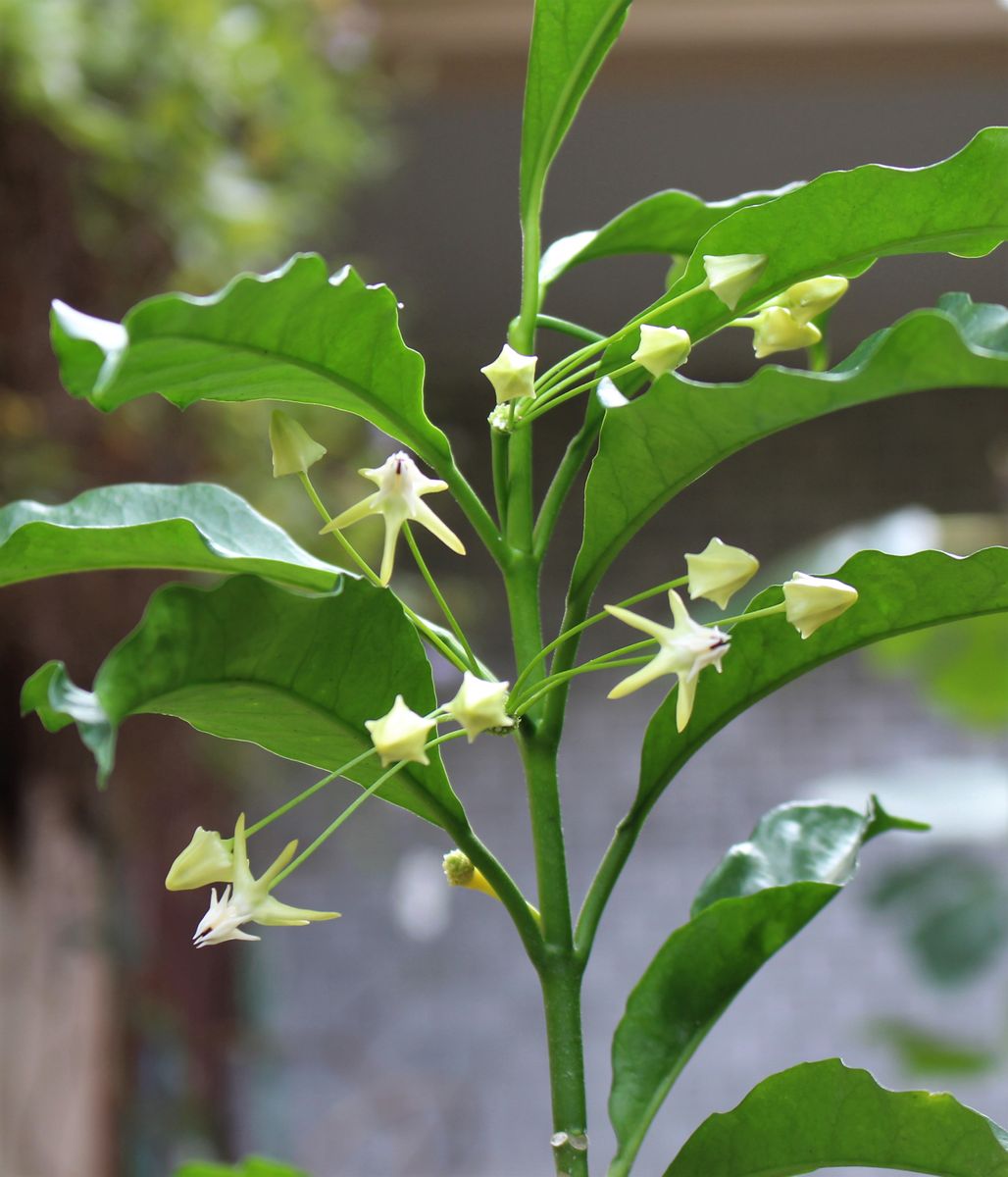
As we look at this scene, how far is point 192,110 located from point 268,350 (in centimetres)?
161

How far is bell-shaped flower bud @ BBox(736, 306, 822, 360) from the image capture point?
Result: 0.37 metres

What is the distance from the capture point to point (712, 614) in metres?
1.16

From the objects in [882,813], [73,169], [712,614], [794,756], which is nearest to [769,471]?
[794,756]

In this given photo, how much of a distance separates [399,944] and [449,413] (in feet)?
4.63

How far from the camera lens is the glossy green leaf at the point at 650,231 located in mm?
468

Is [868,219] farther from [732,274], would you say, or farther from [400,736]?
[400,736]

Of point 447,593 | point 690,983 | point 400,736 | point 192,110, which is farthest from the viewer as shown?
point 447,593

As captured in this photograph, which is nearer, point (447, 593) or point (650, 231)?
point (650, 231)

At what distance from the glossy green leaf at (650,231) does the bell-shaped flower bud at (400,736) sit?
196 mm

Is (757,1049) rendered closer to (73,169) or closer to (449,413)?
(449,413)

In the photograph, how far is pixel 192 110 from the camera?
1801mm

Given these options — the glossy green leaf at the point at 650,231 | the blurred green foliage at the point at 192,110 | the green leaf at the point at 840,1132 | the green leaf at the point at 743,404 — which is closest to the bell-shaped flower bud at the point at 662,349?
the green leaf at the point at 743,404

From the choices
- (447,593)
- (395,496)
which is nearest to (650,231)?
(395,496)

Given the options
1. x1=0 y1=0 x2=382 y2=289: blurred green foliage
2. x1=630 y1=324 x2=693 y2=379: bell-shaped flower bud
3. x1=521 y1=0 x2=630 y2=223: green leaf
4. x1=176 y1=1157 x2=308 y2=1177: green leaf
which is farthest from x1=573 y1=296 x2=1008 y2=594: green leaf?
x1=0 y1=0 x2=382 y2=289: blurred green foliage
